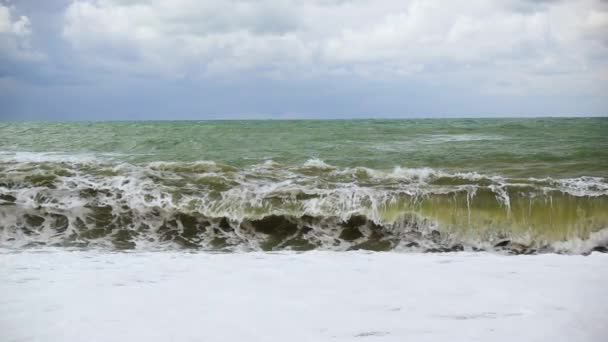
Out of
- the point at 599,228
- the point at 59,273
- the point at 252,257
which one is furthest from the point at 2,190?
the point at 599,228

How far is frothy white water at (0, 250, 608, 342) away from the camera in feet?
9.61

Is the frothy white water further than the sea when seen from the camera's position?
No

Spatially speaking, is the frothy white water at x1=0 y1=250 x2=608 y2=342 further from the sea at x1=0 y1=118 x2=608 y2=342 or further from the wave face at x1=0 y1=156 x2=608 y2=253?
the wave face at x1=0 y1=156 x2=608 y2=253

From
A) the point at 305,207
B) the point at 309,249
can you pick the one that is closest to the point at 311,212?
the point at 305,207

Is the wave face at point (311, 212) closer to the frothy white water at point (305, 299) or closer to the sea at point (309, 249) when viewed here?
the sea at point (309, 249)

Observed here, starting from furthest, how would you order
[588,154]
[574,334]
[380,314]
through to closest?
1. [588,154]
2. [380,314]
3. [574,334]

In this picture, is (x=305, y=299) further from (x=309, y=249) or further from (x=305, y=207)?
(x=305, y=207)

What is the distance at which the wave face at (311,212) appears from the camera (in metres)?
6.25

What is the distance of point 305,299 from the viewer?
353 cm

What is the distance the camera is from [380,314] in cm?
322

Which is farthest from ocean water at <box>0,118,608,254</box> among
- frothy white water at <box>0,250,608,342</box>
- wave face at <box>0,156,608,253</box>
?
frothy white water at <box>0,250,608,342</box>

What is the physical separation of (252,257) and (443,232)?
303 centimetres

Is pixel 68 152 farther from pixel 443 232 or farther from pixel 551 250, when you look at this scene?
pixel 551 250

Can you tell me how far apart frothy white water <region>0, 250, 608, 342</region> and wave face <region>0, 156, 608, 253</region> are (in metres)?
1.31
